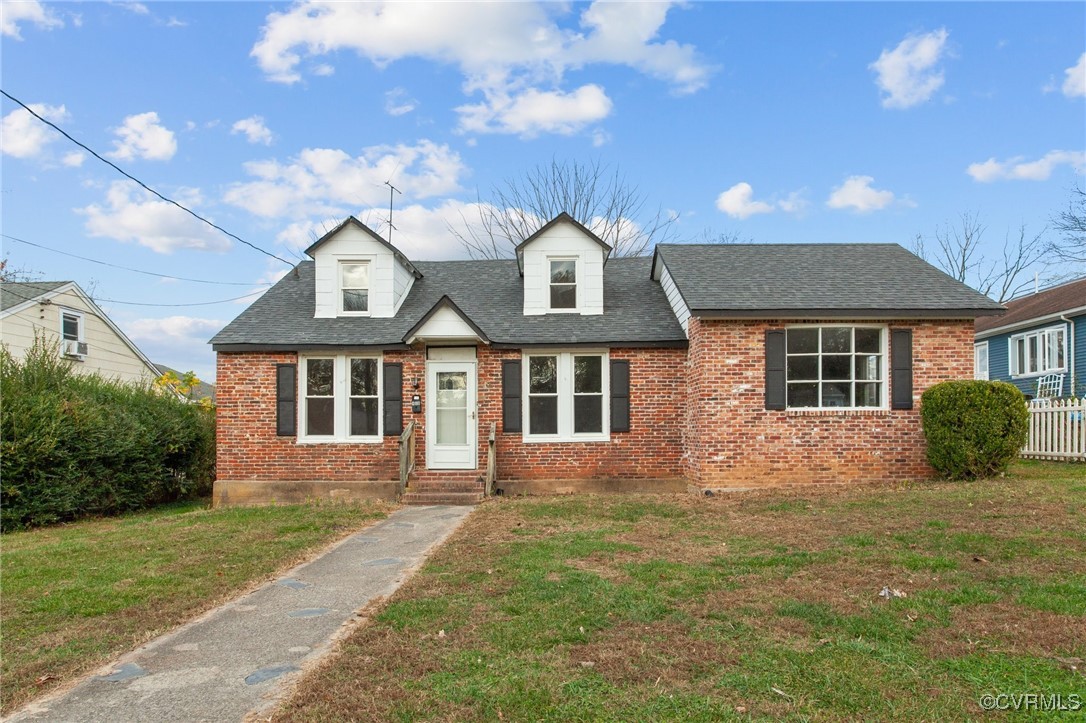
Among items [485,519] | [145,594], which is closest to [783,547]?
[485,519]

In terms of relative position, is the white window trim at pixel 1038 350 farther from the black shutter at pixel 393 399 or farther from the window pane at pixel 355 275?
the window pane at pixel 355 275

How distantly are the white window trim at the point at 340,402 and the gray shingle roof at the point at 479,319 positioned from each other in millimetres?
394

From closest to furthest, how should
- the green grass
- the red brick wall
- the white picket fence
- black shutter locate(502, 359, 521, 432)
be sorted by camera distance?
the green grass → the red brick wall → the white picket fence → black shutter locate(502, 359, 521, 432)

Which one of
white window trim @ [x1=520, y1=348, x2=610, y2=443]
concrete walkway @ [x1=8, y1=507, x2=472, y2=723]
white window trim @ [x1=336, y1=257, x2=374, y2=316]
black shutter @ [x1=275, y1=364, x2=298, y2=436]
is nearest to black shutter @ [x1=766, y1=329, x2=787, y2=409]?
white window trim @ [x1=520, y1=348, x2=610, y2=443]

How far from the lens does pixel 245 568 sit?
717 centimetres

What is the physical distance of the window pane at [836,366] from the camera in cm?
1170

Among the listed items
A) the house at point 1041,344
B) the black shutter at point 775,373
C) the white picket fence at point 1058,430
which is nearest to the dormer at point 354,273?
the black shutter at point 775,373

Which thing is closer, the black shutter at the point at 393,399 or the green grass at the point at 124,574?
the green grass at the point at 124,574

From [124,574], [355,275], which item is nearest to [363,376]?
[355,275]

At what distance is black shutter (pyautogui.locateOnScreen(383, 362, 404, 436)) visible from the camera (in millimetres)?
12633

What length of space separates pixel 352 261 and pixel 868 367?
31.2 feet

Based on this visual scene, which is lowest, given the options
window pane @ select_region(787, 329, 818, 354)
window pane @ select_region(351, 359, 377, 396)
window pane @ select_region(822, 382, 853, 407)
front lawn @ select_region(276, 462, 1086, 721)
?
front lawn @ select_region(276, 462, 1086, 721)

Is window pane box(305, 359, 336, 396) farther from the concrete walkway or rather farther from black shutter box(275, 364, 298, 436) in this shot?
the concrete walkway

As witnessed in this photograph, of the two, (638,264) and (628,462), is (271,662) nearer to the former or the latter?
(628,462)
